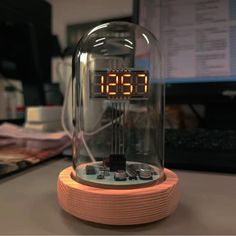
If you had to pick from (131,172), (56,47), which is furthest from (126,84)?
(56,47)

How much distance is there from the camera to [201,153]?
1.58 ft

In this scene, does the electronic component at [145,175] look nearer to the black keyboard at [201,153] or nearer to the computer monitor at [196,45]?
the black keyboard at [201,153]

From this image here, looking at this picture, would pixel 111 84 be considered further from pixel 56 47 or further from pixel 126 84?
pixel 56 47

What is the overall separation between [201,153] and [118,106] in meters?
0.19

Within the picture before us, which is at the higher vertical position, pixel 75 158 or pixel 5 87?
pixel 5 87

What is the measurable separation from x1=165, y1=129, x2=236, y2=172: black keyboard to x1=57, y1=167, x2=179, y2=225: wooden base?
205mm

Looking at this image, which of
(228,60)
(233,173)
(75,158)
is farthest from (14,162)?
(228,60)

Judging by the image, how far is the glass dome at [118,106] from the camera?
340 mm

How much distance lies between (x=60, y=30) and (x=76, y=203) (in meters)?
1.35

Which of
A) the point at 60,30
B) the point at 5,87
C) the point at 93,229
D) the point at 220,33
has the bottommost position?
the point at 93,229

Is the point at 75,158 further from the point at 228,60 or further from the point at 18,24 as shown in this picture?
the point at 18,24

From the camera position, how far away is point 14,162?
46 cm

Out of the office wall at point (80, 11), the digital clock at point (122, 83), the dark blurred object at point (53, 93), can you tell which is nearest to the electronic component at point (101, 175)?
the digital clock at point (122, 83)

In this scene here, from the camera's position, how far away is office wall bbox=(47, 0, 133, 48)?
1.31 meters
